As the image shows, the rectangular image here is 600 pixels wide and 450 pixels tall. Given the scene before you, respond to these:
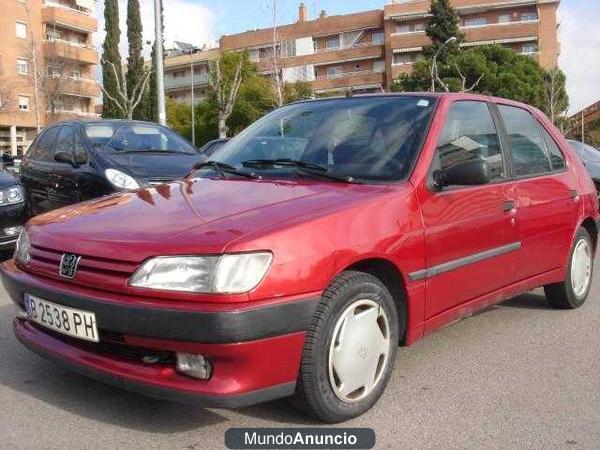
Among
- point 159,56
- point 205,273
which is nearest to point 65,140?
point 205,273

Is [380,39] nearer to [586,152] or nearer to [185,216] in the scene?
[586,152]

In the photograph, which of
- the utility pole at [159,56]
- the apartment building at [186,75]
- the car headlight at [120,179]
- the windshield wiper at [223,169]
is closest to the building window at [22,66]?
the apartment building at [186,75]

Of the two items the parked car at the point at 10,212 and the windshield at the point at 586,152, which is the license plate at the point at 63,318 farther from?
the windshield at the point at 586,152

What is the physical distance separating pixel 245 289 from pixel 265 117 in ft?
7.38

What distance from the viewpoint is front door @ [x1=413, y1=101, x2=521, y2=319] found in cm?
346

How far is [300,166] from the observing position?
3643 mm

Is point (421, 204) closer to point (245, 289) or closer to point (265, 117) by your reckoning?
point (245, 289)

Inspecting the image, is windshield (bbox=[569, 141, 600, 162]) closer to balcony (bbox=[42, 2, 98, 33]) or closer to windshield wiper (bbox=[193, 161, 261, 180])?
windshield wiper (bbox=[193, 161, 261, 180])

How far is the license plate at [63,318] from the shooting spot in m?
2.80

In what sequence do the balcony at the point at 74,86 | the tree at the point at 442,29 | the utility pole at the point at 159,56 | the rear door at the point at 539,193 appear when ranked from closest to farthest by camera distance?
the rear door at the point at 539,193 → the utility pole at the point at 159,56 → the balcony at the point at 74,86 → the tree at the point at 442,29

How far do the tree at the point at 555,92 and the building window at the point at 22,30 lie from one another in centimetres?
4057

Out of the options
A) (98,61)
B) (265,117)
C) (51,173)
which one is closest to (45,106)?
(98,61)

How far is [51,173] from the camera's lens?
792 centimetres

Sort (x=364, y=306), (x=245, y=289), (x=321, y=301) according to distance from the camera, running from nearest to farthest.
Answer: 1. (x=245, y=289)
2. (x=321, y=301)
3. (x=364, y=306)
